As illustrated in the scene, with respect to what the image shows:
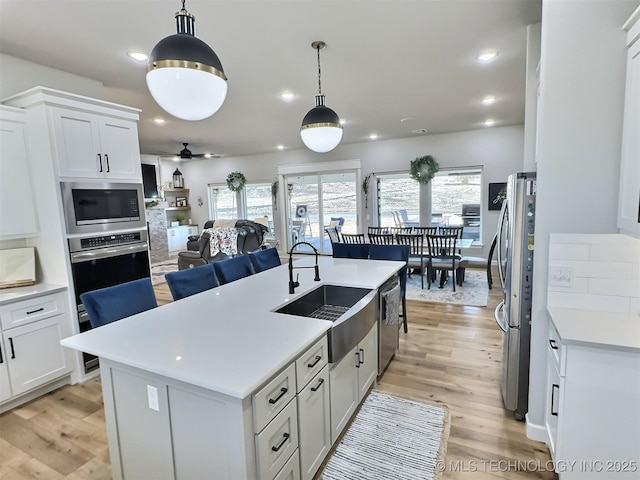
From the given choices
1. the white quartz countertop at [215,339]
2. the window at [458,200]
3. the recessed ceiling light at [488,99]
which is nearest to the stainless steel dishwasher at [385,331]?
the white quartz countertop at [215,339]

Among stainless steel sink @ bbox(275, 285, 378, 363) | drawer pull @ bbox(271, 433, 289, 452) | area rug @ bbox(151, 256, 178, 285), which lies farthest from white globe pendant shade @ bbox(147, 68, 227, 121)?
area rug @ bbox(151, 256, 178, 285)

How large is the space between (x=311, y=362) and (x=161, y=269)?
6806mm

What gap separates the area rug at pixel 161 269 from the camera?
21.4ft

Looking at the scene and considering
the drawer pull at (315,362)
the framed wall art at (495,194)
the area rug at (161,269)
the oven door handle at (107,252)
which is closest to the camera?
the drawer pull at (315,362)

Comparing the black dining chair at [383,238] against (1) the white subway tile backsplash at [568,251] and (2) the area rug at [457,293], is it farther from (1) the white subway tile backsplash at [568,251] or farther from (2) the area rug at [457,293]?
(1) the white subway tile backsplash at [568,251]

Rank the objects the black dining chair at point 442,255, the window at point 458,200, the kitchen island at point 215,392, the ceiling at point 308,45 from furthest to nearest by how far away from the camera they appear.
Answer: the window at point 458,200 < the black dining chair at point 442,255 < the ceiling at point 308,45 < the kitchen island at point 215,392

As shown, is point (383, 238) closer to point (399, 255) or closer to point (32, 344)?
point (399, 255)

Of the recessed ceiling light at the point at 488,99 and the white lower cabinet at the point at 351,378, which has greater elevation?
the recessed ceiling light at the point at 488,99

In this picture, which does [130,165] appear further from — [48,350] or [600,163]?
[600,163]

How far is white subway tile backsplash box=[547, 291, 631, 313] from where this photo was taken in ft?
5.81

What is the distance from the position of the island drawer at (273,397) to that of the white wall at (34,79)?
340 cm

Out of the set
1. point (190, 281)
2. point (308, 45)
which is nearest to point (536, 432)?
point (190, 281)

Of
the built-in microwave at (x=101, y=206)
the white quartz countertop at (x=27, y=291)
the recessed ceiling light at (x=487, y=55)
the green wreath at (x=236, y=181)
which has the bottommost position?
the white quartz countertop at (x=27, y=291)

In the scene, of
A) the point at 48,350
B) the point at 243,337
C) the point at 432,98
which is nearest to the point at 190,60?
the point at 243,337
